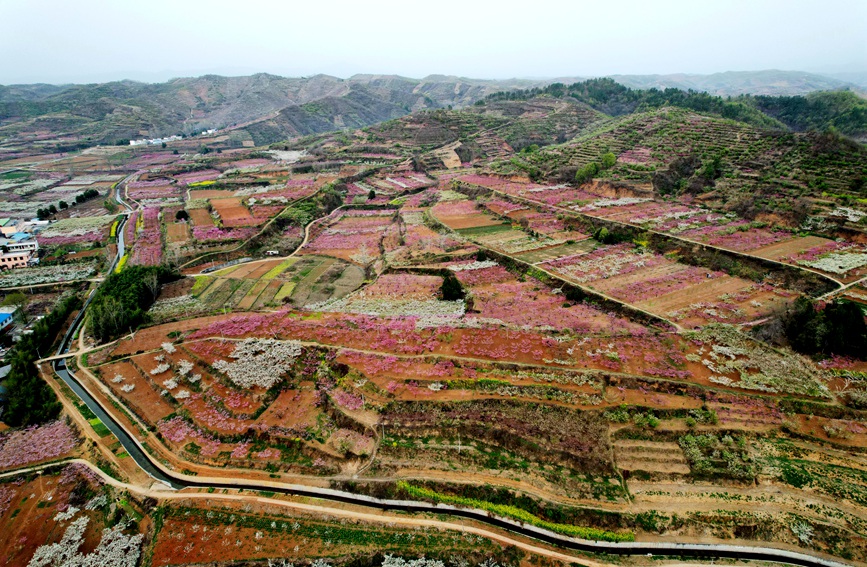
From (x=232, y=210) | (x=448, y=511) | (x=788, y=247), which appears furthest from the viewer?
(x=232, y=210)

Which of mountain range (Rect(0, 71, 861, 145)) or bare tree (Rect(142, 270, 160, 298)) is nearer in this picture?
bare tree (Rect(142, 270, 160, 298))

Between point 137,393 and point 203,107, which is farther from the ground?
point 203,107

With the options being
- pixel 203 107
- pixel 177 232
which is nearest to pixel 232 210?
pixel 177 232

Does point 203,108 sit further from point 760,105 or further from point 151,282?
point 760,105

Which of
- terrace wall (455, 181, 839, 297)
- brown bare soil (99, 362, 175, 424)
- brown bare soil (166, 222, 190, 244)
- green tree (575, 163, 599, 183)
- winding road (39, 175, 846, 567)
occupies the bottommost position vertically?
winding road (39, 175, 846, 567)

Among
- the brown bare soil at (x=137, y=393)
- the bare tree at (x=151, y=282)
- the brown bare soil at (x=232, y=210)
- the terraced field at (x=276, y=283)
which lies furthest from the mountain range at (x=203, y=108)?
the brown bare soil at (x=137, y=393)

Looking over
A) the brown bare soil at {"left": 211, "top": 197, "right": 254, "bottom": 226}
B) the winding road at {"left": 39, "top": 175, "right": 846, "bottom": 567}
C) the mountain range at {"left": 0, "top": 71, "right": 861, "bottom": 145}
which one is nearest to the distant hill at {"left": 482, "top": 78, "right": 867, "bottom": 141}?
the mountain range at {"left": 0, "top": 71, "right": 861, "bottom": 145}

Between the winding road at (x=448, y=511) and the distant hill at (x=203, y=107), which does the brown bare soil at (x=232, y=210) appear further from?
the distant hill at (x=203, y=107)

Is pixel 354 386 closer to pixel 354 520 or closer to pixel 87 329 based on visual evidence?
pixel 354 520

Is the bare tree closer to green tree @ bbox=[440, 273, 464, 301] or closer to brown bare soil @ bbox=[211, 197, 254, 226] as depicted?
brown bare soil @ bbox=[211, 197, 254, 226]
